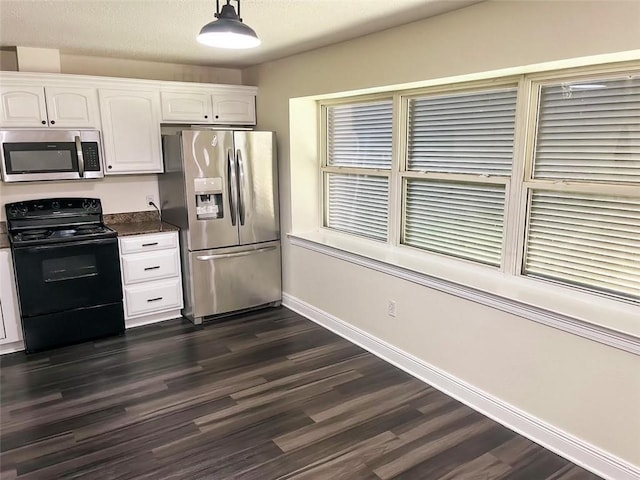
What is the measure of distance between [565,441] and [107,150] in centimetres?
384

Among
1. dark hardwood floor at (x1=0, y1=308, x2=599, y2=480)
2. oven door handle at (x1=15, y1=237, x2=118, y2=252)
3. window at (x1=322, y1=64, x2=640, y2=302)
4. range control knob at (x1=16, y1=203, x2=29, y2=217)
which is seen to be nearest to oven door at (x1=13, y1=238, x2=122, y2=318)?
oven door handle at (x1=15, y1=237, x2=118, y2=252)

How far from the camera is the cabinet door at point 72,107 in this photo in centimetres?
367

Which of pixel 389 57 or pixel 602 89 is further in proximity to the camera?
pixel 389 57

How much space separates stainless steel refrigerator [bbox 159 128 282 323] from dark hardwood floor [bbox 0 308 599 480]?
59 cm

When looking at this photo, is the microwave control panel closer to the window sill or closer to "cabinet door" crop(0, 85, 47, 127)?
"cabinet door" crop(0, 85, 47, 127)

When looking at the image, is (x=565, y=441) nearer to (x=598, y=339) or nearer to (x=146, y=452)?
(x=598, y=339)

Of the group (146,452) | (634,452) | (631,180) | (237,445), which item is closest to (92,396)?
(146,452)

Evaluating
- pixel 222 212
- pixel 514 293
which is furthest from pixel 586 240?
pixel 222 212

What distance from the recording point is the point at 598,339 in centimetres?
218

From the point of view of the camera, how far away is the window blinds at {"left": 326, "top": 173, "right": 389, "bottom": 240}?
12.4 ft

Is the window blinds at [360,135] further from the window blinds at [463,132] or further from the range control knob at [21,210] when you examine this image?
the range control knob at [21,210]

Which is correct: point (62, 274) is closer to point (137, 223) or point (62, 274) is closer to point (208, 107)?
point (137, 223)

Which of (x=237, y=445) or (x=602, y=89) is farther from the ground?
(x=602, y=89)

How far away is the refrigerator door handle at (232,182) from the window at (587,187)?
241 cm
